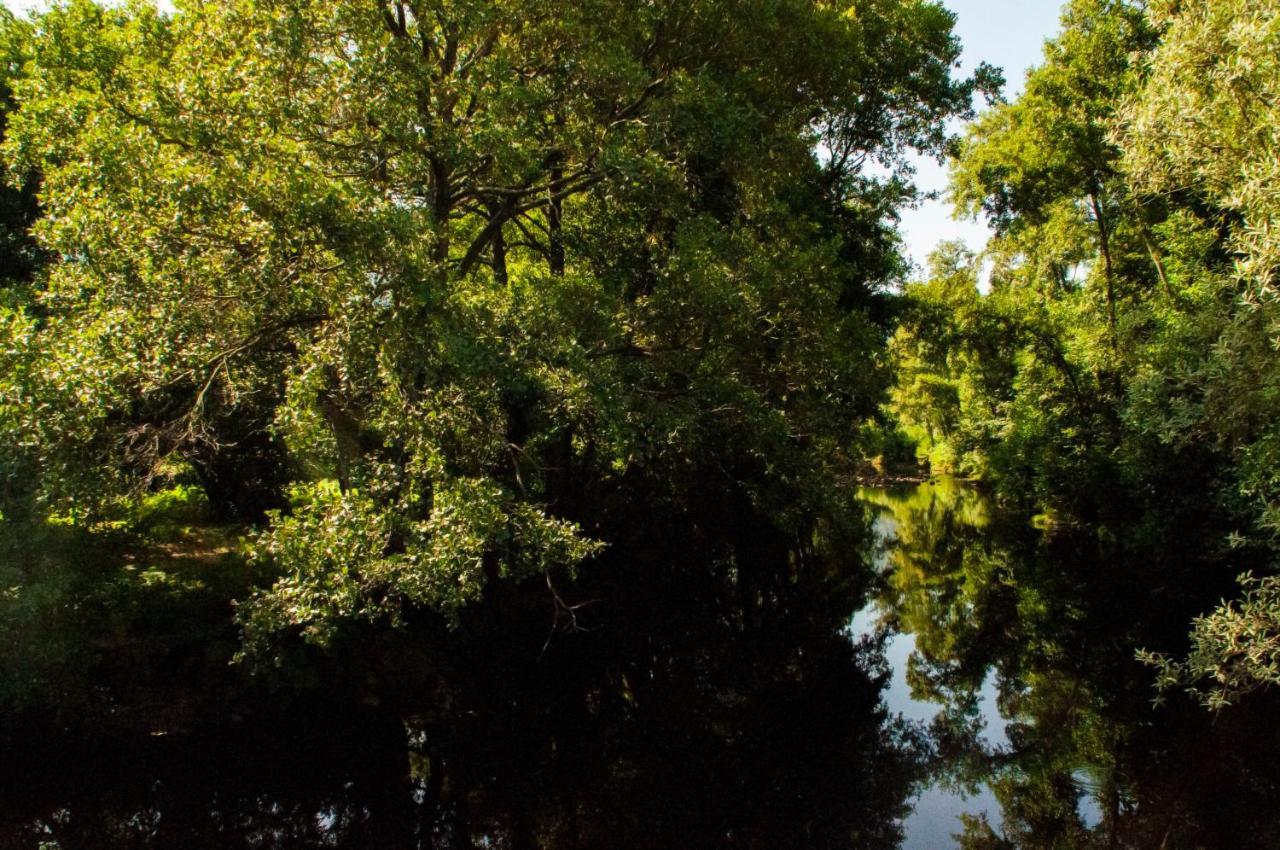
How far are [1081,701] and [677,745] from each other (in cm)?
741

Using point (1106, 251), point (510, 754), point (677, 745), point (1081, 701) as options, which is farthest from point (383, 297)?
point (1106, 251)

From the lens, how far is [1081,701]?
44.3 ft

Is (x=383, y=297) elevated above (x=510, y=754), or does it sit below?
above

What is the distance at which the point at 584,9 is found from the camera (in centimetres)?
1284

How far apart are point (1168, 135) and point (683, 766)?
1220 centimetres

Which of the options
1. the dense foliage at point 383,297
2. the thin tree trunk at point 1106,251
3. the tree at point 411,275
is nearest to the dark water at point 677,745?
the dense foliage at point 383,297

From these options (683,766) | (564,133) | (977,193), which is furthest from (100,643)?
(977,193)

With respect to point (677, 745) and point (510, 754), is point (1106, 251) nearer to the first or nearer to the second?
point (677, 745)

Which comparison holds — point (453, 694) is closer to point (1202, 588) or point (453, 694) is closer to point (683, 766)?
point (683, 766)

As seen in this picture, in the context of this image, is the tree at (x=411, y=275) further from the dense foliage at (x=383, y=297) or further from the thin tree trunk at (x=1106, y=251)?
the thin tree trunk at (x=1106, y=251)

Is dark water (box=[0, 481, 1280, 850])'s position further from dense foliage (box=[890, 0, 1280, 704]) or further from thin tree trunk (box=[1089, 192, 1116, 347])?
thin tree trunk (box=[1089, 192, 1116, 347])

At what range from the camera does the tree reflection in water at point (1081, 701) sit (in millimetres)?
9594

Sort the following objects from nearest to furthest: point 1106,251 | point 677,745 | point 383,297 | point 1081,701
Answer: point 383,297 < point 677,745 < point 1081,701 < point 1106,251

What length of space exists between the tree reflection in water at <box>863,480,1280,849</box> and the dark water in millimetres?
56
